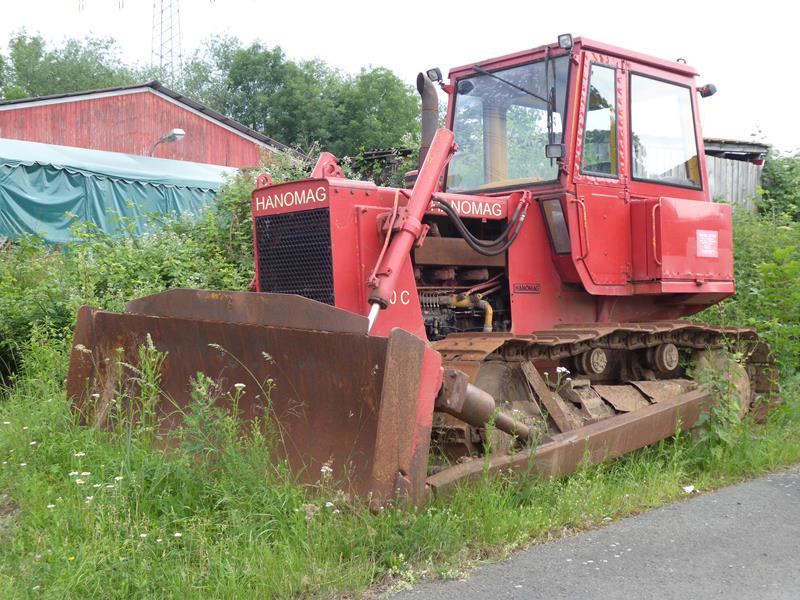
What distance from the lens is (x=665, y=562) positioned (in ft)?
13.7

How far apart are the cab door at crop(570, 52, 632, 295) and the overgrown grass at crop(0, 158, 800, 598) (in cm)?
140

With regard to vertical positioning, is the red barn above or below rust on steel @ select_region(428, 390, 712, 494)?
above

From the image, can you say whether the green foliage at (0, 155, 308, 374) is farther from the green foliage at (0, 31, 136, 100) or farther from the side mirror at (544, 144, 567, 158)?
the green foliage at (0, 31, 136, 100)

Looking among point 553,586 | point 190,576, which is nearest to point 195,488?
point 190,576

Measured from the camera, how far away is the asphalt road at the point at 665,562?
3787 mm

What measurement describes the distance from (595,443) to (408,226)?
182 cm

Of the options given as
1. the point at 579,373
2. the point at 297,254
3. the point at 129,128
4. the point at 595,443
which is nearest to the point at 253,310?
the point at 297,254

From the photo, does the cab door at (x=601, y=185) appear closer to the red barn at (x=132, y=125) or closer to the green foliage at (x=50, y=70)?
the red barn at (x=132, y=125)

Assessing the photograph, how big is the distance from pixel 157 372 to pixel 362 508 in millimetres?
1838

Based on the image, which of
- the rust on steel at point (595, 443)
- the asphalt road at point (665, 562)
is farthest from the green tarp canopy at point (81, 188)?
the asphalt road at point (665, 562)

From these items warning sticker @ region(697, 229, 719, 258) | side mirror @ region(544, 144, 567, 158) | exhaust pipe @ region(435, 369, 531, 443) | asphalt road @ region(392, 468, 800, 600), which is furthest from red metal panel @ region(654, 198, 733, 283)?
exhaust pipe @ region(435, 369, 531, 443)

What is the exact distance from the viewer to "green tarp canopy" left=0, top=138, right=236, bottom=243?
→ 14906mm

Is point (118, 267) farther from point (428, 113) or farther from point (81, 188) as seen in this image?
point (81, 188)

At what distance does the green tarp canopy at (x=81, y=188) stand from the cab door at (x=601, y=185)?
8771 millimetres
